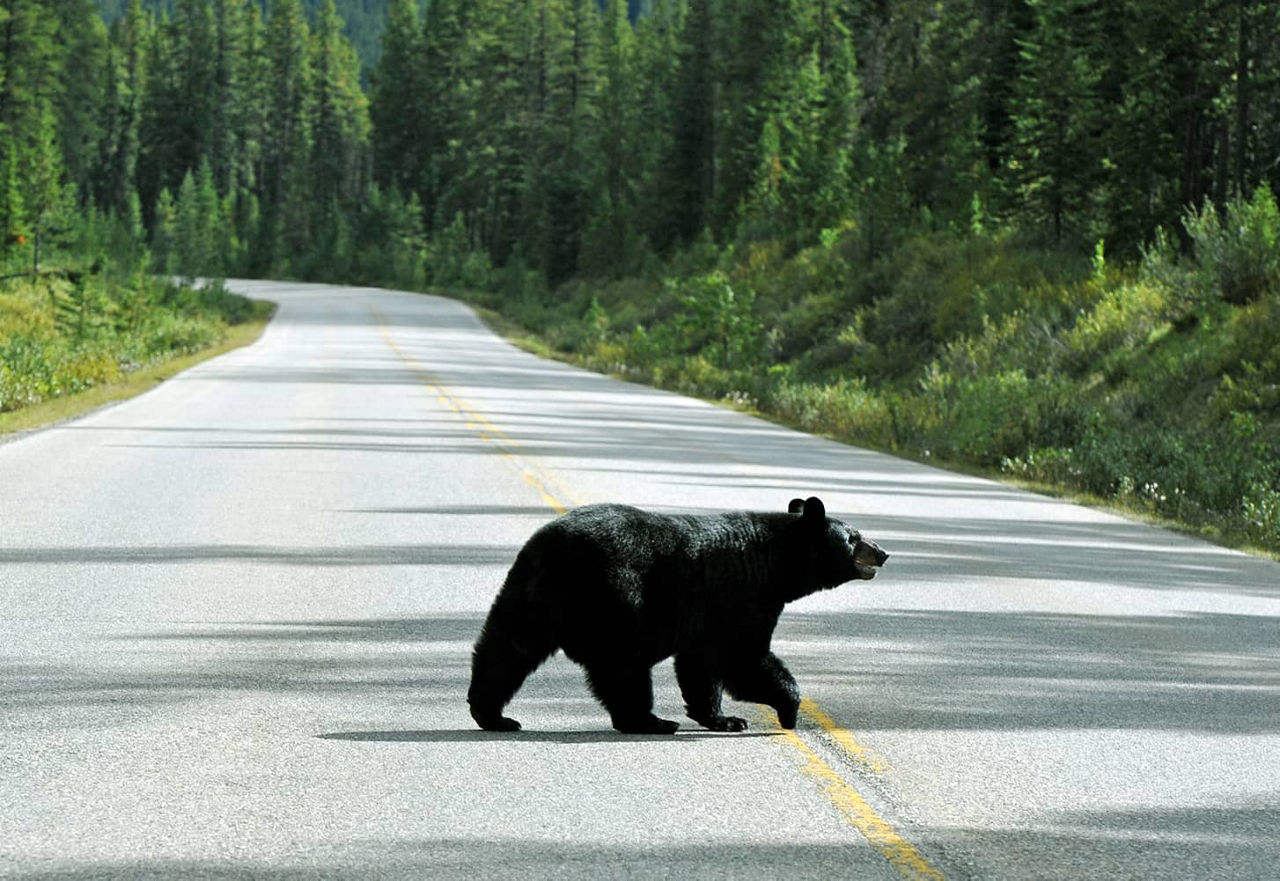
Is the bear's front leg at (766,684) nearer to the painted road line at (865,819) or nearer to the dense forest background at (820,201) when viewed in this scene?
the painted road line at (865,819)

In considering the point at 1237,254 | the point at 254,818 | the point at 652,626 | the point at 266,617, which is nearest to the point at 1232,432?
the point at 1237,254

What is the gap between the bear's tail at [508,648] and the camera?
6992 millimetres

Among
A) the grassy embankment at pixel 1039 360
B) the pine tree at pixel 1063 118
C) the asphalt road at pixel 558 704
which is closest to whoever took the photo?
the asphalt road at pixel 558 704

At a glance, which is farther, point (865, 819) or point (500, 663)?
point (500, 663)

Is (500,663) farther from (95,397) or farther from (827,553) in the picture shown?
(95,397)

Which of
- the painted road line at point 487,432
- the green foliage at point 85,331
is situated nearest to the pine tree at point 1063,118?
the painted road line at point 487,432

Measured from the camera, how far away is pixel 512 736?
7.32 meters

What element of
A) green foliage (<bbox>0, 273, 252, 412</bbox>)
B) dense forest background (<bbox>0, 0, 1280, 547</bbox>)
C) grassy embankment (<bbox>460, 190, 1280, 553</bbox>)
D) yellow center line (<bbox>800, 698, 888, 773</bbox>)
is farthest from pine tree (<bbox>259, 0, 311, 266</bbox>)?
yellow center line (<bbox>800, 698, 888, 773</bbox>)

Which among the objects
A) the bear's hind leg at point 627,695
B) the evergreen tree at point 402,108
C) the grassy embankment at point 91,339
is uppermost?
the evergreen tree at point 402,108

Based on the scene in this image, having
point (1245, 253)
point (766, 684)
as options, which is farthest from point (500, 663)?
point (1245, 253)

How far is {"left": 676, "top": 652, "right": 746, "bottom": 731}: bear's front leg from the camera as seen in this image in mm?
7328

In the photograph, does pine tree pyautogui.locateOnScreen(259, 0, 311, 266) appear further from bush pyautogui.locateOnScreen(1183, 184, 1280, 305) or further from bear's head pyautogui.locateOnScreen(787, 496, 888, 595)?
bear's head pyautogui.locateOnScreen(787, 496, 888, 595)

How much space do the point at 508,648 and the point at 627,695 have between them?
0.52 meters

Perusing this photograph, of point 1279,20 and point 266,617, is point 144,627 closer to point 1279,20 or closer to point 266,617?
point 266,617
